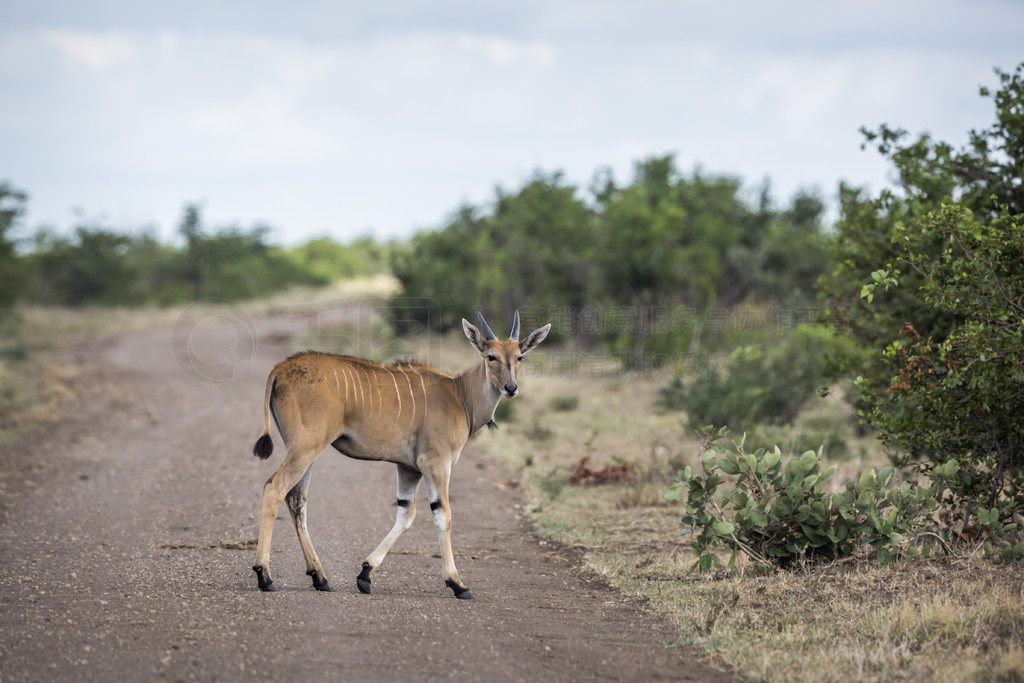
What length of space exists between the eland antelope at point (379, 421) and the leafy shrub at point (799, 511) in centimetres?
180

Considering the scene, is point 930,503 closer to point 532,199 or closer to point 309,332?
point 532,199

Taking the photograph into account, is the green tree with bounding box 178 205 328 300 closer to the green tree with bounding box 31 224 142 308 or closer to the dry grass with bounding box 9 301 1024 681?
the green tree with bounding box 31 224 142 308

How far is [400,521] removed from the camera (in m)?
7.38

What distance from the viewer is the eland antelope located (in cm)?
688

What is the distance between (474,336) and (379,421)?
4.38 ft

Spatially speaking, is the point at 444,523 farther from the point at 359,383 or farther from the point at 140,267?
the point at 140,267

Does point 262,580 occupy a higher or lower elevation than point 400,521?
lower

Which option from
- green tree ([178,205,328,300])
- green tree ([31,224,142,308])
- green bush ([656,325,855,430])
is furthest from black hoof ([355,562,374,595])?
green tree ([178,205,328,300])

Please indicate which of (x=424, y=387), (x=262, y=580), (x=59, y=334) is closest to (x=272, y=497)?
(x=262, y=580)

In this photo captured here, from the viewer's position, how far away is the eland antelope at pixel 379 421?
6.88 m

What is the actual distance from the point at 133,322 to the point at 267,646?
37.0 metres

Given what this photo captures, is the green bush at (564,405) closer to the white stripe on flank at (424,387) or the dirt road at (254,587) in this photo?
the dirt road at (254,587)

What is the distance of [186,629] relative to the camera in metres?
5.67

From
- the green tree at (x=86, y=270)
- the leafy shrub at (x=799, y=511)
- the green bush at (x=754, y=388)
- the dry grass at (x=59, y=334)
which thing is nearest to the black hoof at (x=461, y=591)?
the leafy shrub at (x=799, y=511)
